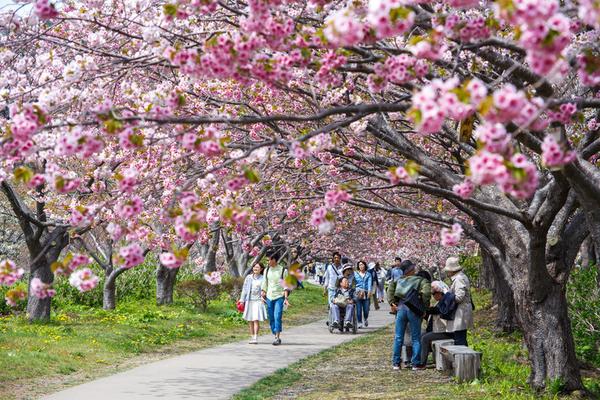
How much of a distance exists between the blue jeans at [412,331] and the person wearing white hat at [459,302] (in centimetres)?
A: 58

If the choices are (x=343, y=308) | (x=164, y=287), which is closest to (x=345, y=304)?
(x=343, y=308)

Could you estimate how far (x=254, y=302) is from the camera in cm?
1561

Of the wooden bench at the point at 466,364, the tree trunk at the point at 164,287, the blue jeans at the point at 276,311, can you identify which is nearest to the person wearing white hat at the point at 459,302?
the wooden bench at the point at 466,364

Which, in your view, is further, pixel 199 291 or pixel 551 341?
pixel 199 291

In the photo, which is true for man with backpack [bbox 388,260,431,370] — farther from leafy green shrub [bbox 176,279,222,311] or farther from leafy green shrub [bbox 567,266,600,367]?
leafy green shrub [bbox 176,279,222,311]

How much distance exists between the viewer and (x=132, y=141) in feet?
15.8

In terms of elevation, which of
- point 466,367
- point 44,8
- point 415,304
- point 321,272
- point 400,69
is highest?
point 321,272

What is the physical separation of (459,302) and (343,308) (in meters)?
8.02

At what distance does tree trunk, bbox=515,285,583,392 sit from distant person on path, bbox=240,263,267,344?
7290 millimetres

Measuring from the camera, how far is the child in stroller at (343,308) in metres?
18.5

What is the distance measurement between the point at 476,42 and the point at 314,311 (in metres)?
23.6

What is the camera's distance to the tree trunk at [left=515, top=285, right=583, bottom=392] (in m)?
8.92

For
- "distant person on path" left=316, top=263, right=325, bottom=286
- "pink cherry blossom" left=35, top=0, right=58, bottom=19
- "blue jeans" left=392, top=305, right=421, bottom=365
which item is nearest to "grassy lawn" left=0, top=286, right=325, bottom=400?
"blue jeans" left=392, top=305, right=421, bottom=365

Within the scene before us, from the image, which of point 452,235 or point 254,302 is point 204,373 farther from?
point 452,235
